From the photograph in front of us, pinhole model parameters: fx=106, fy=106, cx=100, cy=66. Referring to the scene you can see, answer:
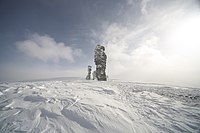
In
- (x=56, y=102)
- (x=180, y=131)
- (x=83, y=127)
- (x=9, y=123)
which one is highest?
(x=56, y=102)

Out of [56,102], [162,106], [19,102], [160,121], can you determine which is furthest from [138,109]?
[19,102]

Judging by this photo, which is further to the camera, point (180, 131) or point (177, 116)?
point (177, 116)

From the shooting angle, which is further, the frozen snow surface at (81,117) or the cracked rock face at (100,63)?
the cracked rock face at (100,63)

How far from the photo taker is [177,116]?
5.06m

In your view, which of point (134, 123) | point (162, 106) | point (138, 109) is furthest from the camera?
point (162, 106)

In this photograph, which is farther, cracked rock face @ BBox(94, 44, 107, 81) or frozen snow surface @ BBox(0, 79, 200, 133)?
cracked rock face @ BBox(94, 44, 107, 81)

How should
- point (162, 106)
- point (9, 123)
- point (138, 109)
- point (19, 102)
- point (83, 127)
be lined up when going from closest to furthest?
point (9, 123) < point (83, 127) < point (19, 102) < point (138, 109) < point (162, 106)

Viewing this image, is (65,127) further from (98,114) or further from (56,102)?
(56,102)

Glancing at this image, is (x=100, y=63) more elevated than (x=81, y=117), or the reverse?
(x=100, y=63)

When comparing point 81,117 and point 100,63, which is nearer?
point 81,117

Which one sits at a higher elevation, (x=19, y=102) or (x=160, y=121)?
(x=19, y=102)

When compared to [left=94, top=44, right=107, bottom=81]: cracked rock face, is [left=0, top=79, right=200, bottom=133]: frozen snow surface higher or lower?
lower

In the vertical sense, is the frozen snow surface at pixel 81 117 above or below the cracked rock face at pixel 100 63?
below

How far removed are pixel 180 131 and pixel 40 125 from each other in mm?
5125
